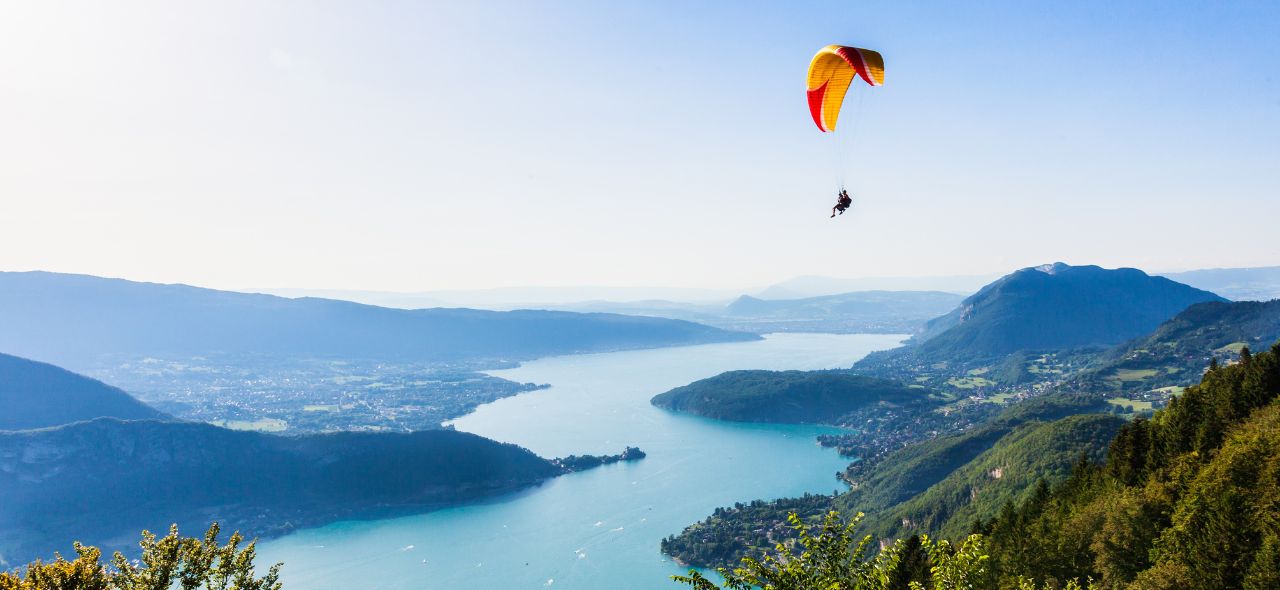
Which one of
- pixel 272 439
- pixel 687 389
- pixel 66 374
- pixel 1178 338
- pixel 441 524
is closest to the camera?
pixel 441 524

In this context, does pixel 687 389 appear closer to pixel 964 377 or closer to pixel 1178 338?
pixel 964 377

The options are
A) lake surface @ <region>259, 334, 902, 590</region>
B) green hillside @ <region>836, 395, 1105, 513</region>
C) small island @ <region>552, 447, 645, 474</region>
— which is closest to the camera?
lake surface @ <region>259, 334, 902, 590</region>

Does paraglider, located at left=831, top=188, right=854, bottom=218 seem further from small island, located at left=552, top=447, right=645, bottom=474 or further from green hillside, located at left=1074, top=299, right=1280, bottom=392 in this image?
green hillside, located at left=1074, top=299, right=1280, bottom=392

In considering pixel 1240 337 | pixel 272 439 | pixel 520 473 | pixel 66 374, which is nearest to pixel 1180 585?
pixel 520 473

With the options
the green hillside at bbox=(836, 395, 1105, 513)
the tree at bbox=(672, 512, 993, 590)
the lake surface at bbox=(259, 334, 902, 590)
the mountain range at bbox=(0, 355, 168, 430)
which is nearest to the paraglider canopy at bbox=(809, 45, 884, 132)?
the tree at bbox=(672, 512, 993, 590)

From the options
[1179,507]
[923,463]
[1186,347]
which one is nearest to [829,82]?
[1179,507]
